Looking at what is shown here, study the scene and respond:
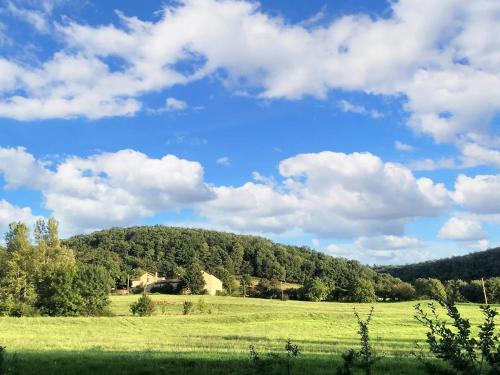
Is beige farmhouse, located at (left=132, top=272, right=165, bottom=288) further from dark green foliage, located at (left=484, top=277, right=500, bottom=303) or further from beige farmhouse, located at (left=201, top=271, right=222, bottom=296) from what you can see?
dark green foliage, located at (left=484, top=277, right=500, bottom=303)

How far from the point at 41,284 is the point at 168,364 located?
215 ft

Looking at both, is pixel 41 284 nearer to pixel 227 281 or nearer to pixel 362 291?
pixel 362 291

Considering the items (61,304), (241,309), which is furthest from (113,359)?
(241,309)

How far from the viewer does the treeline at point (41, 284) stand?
249 ft

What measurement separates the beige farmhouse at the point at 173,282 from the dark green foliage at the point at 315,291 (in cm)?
2993

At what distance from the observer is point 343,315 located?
70.5 m

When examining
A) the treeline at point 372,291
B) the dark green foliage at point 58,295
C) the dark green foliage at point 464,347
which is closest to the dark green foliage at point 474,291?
the treeline at point 372,291

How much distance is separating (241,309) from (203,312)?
17148 millimetres

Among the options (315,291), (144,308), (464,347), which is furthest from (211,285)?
(464,347)

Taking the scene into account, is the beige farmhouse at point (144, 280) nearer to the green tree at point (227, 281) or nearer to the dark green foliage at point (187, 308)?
the green tree at point (227, 281)

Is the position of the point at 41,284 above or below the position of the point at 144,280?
below

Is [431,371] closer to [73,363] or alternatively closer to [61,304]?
[73,363]

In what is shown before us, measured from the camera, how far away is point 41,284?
258ft

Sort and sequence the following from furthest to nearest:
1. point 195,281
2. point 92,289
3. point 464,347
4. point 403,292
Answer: point 403,292 < point 195,281 < point 92,289 < point 464,347
